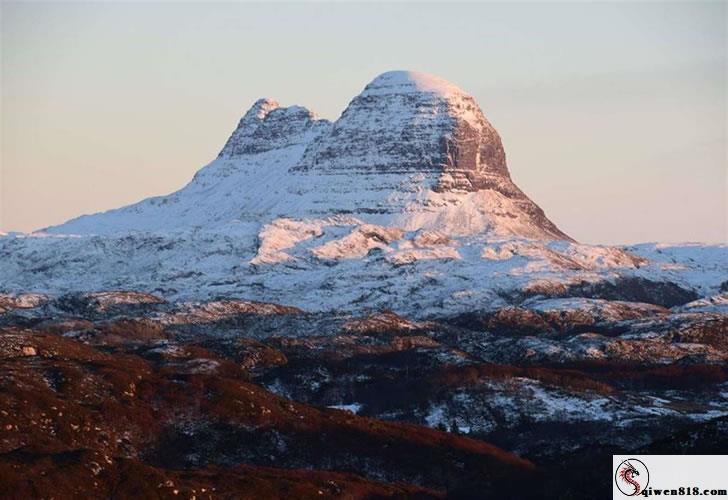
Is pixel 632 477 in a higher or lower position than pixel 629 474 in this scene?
lower

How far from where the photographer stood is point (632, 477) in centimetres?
15238

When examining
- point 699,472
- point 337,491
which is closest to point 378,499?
point 337,491

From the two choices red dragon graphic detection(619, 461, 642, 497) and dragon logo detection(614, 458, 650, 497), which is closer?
dragon logo detection(614, 458, 650, 497)

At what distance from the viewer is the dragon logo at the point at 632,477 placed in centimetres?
15125

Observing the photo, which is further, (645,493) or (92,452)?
(92,452)

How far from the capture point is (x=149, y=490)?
177 meters

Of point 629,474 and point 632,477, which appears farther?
point 629,474

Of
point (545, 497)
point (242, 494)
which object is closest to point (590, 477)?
point (545, 497)

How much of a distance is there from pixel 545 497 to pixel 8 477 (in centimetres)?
5317

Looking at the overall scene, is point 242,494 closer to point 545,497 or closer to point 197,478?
point 197,478

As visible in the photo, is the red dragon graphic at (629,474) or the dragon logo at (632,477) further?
the red dragon graphic at (629,474)

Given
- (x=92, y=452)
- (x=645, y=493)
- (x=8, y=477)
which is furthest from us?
(x=92, y=452)

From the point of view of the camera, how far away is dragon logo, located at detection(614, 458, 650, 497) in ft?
496

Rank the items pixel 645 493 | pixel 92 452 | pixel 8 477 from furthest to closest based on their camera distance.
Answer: pixel 92 452 < pixel 8 477 < pixel 645 493
